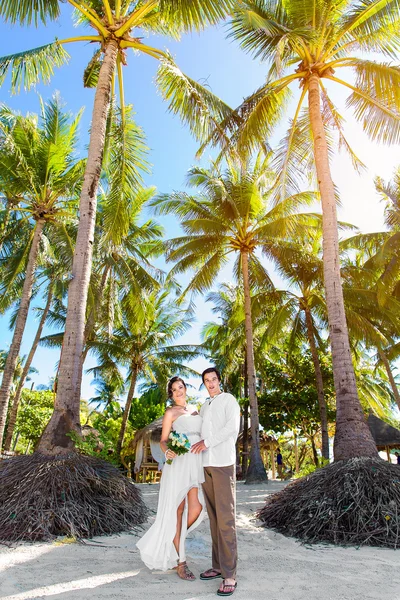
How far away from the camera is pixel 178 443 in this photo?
159 inches

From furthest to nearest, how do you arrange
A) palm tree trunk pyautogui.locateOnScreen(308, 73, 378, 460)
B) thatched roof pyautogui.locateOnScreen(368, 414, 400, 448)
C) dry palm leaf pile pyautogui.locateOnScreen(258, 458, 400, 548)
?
thatched roof pyautogui.locateOnScreen(368, 414, 400, 448) → palm tree trunk pyautogui.locateOnScreen(308, 73, 378, 460) → dry palm leaf pile pyautogui.locateOnScreen(258, 458, 400, 548)

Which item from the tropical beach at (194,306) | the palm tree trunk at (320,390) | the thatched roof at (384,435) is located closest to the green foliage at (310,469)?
the tropical beach at (194,306)

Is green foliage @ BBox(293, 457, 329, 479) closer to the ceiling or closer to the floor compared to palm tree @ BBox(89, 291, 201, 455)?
closer to the floor

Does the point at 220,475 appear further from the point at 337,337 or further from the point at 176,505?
the point at 337,337

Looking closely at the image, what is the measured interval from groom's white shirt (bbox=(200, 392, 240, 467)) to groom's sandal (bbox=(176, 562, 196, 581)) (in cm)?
91

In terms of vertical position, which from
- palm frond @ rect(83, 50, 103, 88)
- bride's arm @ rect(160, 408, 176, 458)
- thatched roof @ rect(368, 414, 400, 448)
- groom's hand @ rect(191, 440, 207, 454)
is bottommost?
groom's hand @ rect(191, 440, 207, 454)

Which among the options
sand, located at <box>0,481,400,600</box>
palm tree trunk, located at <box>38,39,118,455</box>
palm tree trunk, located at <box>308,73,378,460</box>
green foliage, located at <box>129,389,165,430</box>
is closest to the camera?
sand, located at <box>0,481,400,600</box>

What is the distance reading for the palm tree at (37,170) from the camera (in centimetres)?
1209

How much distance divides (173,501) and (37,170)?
10886mm

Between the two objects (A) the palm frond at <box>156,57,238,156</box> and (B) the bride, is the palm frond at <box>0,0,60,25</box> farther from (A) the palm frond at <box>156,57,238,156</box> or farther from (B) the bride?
(B) the bride

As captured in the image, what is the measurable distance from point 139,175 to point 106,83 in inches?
82.6

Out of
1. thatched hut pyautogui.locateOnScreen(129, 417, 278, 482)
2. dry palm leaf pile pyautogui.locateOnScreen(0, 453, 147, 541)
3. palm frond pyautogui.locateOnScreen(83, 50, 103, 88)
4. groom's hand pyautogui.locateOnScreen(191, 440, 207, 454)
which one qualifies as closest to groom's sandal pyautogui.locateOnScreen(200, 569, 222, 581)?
groom's hand pyautogui.locateOnScreen(191, 440, 207, 454)

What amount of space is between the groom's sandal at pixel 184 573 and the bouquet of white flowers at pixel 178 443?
99 centimetres

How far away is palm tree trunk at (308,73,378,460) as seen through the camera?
679 cm
